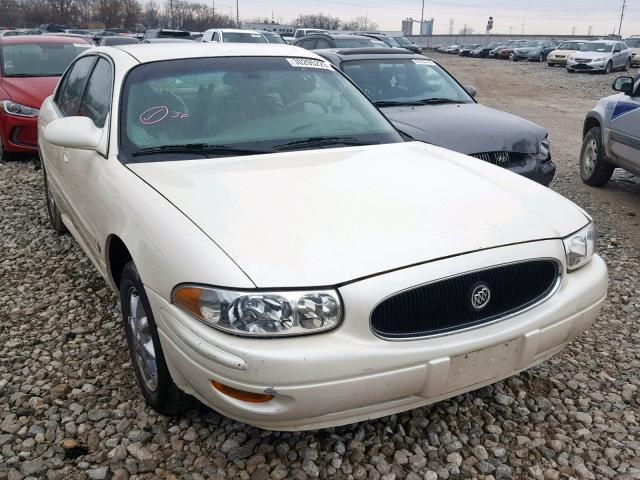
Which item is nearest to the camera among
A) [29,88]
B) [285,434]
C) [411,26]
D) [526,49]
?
[285,434]

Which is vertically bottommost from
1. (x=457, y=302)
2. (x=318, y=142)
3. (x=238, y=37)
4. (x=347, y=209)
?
(x=457, y=302)

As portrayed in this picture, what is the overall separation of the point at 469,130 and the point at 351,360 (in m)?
3.97

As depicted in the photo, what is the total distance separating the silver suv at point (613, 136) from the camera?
19.0 ft

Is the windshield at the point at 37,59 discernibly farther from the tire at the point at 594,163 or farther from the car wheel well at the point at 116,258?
the tire at the point at 594,163

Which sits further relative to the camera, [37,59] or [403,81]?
[37,59]

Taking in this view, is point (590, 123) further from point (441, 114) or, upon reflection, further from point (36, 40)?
point (36, 40)

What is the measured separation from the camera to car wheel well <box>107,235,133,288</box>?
2854 millimetres

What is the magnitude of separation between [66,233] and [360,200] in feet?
11.2

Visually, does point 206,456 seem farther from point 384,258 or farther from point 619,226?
point 619,226

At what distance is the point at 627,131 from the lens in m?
5.86

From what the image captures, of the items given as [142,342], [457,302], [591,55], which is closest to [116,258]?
[142,342]

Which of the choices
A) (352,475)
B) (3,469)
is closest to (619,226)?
(352,475)

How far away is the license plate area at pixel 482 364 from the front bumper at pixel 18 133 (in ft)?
21.9

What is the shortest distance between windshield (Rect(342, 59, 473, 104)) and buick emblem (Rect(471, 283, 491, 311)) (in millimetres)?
4472
